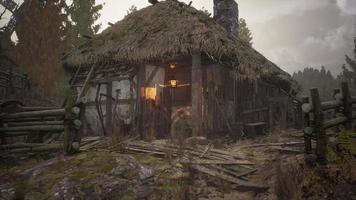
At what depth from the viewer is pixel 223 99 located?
11.8 m

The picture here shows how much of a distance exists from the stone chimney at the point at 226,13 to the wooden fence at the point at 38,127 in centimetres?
945

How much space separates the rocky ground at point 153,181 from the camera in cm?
478

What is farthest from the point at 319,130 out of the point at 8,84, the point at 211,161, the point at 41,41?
the point at 41,41

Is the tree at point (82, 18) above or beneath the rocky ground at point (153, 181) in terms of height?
above

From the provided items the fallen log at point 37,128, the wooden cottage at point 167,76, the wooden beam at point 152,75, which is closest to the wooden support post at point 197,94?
the wooden cottage at point 167,76

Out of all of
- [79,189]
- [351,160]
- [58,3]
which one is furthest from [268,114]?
[58,3]

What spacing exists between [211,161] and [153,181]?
1540 mm

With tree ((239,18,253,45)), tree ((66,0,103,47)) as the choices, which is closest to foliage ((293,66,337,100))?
tree ((239,18,253,45))

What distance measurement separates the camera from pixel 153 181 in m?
5.59

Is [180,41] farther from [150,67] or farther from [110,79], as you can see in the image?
[110,79]

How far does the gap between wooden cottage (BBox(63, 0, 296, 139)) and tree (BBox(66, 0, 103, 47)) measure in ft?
34.3

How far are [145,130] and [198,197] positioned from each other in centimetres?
618

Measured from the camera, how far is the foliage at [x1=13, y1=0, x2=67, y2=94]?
19250mm

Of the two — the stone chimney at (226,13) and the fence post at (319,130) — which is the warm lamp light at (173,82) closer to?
the stone chimney at (226,13)
